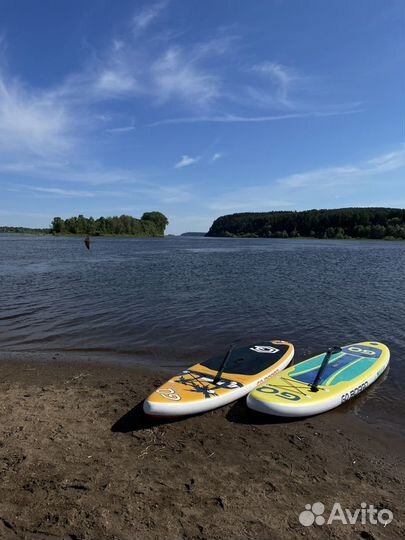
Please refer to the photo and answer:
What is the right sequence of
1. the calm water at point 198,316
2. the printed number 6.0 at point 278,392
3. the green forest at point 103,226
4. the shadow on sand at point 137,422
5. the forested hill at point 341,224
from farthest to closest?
the green forest at point 103,226, the forested hill at point 341,224, the calm water at point 198,316, the printed number 6.0 at point 278,392, the shadow on sand at point 137,422

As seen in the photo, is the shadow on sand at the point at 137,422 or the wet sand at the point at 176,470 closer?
the wet sand at the point at 176,470

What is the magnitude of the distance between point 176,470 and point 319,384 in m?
4.05

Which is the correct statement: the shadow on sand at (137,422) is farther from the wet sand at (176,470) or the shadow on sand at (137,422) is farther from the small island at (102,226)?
the small island at (102,226)

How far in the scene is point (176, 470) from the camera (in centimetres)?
513

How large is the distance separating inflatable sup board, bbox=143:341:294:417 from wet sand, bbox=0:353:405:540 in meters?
0.29

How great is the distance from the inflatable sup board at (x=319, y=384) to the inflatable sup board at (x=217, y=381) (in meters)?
0.48

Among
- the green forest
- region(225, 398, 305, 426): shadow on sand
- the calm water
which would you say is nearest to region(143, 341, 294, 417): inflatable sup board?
region(225, 398, 305, 426): shadow on sand

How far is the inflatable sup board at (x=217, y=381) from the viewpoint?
655 centimetres

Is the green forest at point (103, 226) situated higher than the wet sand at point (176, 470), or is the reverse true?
the green forest at point (103, 226)

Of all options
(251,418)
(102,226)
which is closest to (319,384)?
(251,418)

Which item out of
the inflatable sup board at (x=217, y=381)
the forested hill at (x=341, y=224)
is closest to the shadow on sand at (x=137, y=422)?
the inflatable sup board at (x=217, y=381)

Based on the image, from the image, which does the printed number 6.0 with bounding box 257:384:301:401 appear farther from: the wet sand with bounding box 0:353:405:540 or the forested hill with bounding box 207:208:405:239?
the forested hill with bounding box 207:208:405:239

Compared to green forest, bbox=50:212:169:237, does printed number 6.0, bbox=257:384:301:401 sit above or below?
below

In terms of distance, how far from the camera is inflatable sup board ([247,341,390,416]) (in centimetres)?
686
